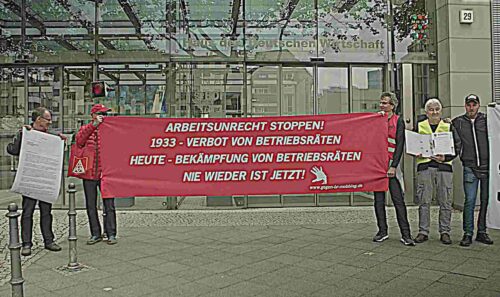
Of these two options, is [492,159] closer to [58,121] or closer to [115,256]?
[115,256]

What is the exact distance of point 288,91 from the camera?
1202cm

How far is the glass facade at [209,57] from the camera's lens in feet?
38.7

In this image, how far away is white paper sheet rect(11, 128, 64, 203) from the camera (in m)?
6.82

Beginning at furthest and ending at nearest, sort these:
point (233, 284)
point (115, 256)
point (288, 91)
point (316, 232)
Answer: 1. point (288, 91)
2. point (316, 232)
3. point (115, 256)
4. point (233, 284)

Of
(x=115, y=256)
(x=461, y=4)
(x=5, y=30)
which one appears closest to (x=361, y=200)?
(x=461, y=4)

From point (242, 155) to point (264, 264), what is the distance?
6.01ft

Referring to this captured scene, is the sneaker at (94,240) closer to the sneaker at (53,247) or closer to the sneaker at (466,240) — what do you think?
the sneaker at (53,247)

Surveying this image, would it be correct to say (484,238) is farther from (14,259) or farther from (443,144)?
(14,259)

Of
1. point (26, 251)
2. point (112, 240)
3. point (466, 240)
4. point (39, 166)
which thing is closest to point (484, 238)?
point (466, 240)

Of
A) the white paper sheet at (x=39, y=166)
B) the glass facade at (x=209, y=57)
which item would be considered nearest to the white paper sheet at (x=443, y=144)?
the glass facade at (x=209, y=57)

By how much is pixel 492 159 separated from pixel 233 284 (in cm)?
413

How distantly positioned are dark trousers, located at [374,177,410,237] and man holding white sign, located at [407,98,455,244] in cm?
28

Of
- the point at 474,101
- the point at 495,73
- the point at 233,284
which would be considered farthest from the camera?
the point at 495,73

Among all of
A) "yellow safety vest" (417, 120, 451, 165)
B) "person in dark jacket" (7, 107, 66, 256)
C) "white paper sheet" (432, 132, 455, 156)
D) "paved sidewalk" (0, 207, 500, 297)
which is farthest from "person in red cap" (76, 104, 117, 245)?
"white paper sheet" (432, 132, 455, 156)
